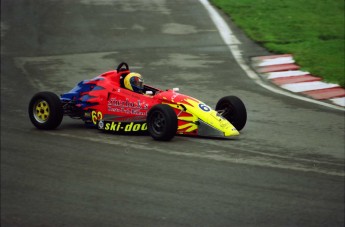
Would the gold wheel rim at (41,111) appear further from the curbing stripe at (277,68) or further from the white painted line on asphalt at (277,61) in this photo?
the white painted line on asphalt at (277,61)

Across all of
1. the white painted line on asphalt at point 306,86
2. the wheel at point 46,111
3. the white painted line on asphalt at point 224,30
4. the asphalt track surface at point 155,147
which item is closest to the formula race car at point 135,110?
the wheel at point 46,111

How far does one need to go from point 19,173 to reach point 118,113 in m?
2.20

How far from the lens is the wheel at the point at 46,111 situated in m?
13.9

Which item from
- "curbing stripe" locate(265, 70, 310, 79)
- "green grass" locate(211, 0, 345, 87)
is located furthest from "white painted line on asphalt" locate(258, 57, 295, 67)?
"curbing stripe" locate(265, 70, 310, 79)

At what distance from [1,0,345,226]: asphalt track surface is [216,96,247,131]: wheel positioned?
0.25 metres

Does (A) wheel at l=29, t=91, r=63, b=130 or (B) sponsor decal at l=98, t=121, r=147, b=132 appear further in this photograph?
(A) wheel at l=29, t=91, r=63, b=130

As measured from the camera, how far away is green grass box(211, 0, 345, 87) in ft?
46.5

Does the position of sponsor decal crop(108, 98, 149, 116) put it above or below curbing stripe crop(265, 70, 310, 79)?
below

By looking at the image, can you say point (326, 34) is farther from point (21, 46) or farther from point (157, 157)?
point (21, 46)

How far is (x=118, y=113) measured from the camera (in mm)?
13781

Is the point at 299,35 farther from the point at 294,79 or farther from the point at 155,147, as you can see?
the point at 155,147

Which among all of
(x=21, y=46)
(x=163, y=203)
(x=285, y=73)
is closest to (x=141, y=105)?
(x=163, y=203)

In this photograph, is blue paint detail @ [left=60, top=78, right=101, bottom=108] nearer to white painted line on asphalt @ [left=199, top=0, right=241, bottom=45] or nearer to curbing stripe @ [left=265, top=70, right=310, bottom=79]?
white painted line on asphalt @ [left=199, top=0, right=241, bottom=45]

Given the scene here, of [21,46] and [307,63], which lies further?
[21,46]
